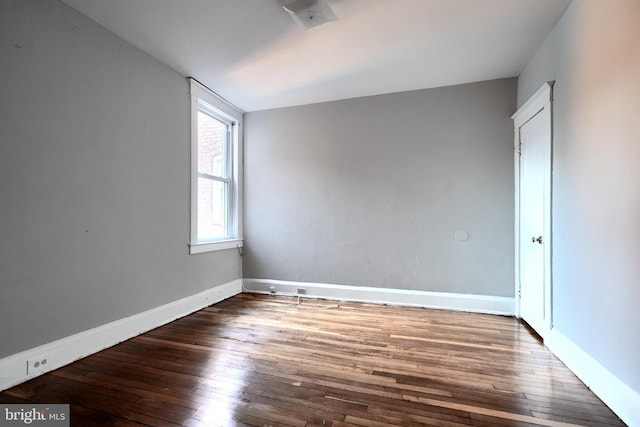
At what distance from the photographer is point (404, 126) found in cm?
362

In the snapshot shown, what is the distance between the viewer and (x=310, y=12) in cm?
214

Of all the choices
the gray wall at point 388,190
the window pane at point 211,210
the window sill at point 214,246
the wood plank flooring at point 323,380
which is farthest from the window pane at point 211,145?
the wood plank flooring at point 323,380

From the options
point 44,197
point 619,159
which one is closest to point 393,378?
point 619,159

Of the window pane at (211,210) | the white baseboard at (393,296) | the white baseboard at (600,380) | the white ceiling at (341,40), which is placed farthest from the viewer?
the window pane at (211,210)

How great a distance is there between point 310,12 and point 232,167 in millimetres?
2543

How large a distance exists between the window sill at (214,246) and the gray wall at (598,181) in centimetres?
350

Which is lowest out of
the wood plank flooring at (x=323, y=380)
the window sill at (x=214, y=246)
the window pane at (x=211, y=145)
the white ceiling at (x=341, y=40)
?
the wood plank flooring at (x=323, y=380)

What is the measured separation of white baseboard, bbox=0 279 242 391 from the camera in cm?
186

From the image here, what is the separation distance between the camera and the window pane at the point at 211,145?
3719 millimetres

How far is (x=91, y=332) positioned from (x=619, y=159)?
149 inches

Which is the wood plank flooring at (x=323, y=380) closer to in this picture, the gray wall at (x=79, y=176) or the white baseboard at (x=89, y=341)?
the white baseboard at (x=89, y=341)
